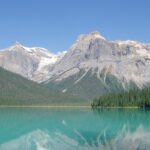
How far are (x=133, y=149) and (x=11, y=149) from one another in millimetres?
19927

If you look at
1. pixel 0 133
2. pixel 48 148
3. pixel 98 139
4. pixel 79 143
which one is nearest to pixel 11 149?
pixel 48 148

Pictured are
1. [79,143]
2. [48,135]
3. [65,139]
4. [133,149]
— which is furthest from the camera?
[48,135]

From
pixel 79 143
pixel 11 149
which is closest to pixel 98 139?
pixel 79 143

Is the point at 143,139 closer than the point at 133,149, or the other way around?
the point at 133,149

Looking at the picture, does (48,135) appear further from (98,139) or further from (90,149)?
(90,149)

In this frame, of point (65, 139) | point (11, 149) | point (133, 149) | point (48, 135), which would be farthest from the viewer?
point (48, 135)

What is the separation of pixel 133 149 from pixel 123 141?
11955 millimetres

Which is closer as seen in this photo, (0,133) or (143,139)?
(143,139)

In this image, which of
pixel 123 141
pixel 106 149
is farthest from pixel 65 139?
pixel 106 149

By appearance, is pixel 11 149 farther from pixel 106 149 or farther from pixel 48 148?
pixel 106 149

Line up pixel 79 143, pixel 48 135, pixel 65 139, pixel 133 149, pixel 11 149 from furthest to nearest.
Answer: pixel 48 135 → pixel 65 139 → pixel 79 143 → pixel 11 149 → pixel 133 149

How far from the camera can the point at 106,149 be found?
66.4m

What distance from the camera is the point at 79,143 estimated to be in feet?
253

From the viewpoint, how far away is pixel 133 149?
65.8 meters
